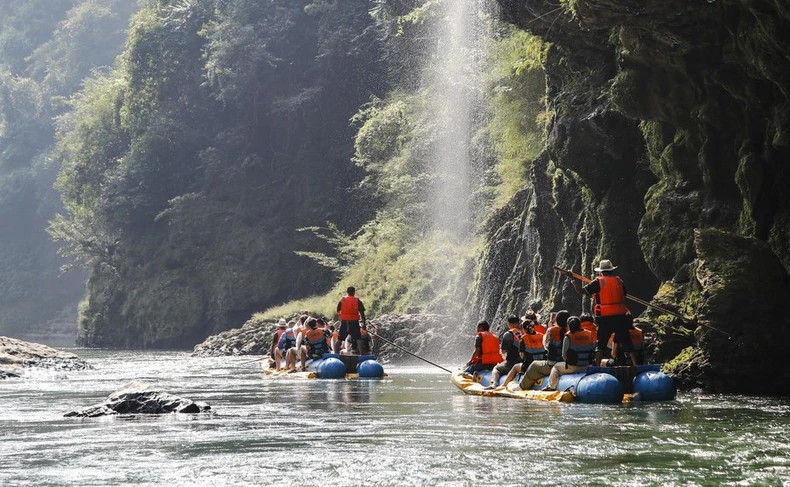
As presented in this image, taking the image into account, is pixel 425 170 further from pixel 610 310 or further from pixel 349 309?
pixel 610 310

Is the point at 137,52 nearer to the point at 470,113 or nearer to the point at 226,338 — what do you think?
the point at 226,338

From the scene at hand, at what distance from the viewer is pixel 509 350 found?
20281mm

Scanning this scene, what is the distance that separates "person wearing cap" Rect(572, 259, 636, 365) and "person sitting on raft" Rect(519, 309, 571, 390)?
78 cm

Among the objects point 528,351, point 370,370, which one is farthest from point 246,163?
point 528,351

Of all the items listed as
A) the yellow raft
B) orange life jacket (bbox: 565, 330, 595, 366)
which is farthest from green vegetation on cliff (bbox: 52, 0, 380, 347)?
orange life jacket (bbox: 565, 330, 595, 366)

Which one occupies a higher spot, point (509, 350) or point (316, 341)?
point (316, 341)

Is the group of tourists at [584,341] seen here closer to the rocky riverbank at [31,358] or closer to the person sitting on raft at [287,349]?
the person sitting on raft at [287,349]

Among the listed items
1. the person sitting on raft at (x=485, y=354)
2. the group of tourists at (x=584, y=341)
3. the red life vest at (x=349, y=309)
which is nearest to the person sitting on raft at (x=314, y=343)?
the red life vest at (x=349, y=309)

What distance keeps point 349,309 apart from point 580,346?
977 centimetres

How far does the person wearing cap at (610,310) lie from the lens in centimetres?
1853

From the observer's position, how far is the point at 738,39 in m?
18.9

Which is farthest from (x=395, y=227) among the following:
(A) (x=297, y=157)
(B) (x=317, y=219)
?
(A) (x=297, y=157)

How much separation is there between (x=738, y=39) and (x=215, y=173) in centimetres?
4607

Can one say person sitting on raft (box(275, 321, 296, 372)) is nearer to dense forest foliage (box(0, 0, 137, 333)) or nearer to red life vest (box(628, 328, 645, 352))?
red life vest (box(628, 328, 645, 352))
